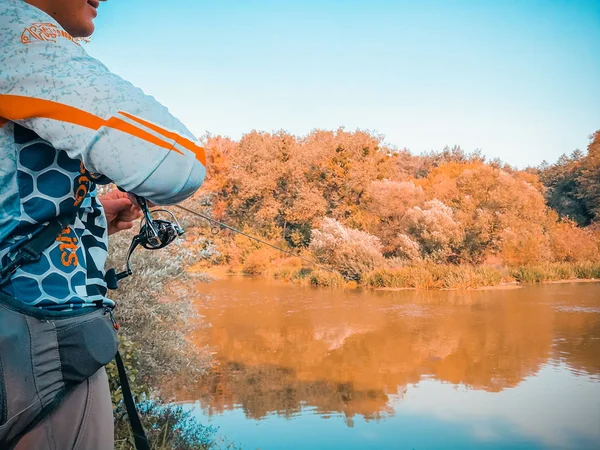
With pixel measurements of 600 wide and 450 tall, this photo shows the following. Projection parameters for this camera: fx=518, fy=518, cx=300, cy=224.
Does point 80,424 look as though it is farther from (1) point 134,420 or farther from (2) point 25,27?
(2) point 25,27

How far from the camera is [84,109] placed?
0.67 m

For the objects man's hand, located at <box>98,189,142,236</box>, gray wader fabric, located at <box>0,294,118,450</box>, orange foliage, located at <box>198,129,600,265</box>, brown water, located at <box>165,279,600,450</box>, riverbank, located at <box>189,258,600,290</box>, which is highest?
orange foliage, located at <box>198,129,600,265</box>

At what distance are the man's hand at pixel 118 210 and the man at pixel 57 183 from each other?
0.20 m

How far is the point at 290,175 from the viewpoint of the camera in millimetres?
21094

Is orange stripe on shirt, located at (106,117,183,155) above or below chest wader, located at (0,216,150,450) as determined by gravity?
above

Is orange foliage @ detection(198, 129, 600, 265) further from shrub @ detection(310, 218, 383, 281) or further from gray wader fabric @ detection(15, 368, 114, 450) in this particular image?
gray wader fabric @ detection(15, 368, 114, 450)

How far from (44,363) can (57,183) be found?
26 centimetres

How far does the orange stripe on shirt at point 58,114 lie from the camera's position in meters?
0.67

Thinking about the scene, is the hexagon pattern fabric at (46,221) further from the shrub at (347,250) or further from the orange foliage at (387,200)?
the orange foliage at (387,200)

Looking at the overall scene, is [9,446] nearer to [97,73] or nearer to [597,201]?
[97,73]

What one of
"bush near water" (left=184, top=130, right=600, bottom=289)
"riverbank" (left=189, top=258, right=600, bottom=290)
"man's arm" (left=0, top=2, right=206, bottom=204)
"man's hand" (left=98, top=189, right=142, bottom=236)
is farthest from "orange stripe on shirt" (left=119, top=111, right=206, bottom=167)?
"riverbank" (left=189, top=258, right=600, bottom=290)

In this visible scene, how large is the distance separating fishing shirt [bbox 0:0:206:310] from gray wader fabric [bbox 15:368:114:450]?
14 cm

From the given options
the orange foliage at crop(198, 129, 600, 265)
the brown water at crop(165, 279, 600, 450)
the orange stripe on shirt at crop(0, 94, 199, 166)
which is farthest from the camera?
the orange foliage at crop(198, 129, 600, 265)

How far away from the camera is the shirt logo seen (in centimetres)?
70
